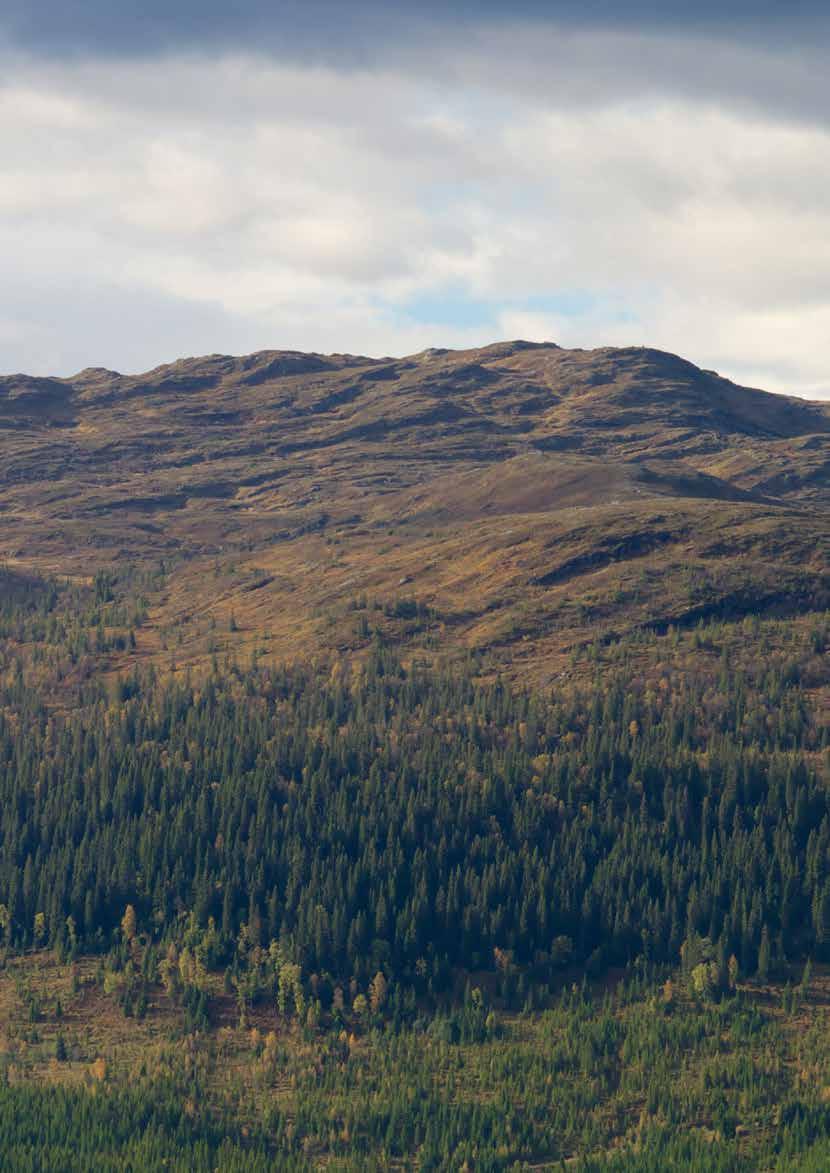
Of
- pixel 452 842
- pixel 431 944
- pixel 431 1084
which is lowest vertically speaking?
pixel 431 1084

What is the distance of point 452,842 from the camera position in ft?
539

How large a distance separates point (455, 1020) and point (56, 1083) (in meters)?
42.2

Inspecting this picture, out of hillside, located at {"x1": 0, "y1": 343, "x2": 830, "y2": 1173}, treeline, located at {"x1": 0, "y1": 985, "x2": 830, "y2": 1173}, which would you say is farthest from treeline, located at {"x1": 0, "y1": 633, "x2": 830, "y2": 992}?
treeline, located at {"x1": 0, "y1": 985, "x2": 830, "y2": 1173}

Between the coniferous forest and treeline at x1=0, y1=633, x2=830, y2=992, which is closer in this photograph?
the coniferous forest

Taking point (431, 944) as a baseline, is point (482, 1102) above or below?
below

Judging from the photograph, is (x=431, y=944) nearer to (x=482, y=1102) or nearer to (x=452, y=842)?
(x=452, y=842)

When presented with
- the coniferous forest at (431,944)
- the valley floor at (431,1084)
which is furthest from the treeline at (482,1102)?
the coniferous forest at (431,944)

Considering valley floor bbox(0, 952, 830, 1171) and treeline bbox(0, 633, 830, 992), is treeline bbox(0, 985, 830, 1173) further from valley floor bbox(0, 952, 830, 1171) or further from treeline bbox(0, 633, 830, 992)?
treeline bbox(0, 633, 830, 992)

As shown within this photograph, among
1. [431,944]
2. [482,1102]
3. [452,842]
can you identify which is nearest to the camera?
[482,1102]

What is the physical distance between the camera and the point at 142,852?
16988 cm

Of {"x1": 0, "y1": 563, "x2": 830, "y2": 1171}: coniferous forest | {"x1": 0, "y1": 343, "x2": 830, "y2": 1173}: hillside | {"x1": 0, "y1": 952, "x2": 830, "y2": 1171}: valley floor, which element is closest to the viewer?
{"x1": 0, "y1": 952, "x2": 830, "y2": 1171}: valley floor

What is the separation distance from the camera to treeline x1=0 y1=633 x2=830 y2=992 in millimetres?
152000

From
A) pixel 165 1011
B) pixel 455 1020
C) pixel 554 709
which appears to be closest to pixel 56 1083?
pixel 165 1011

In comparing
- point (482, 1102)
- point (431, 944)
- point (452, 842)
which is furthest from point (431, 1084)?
point (452, 842)
